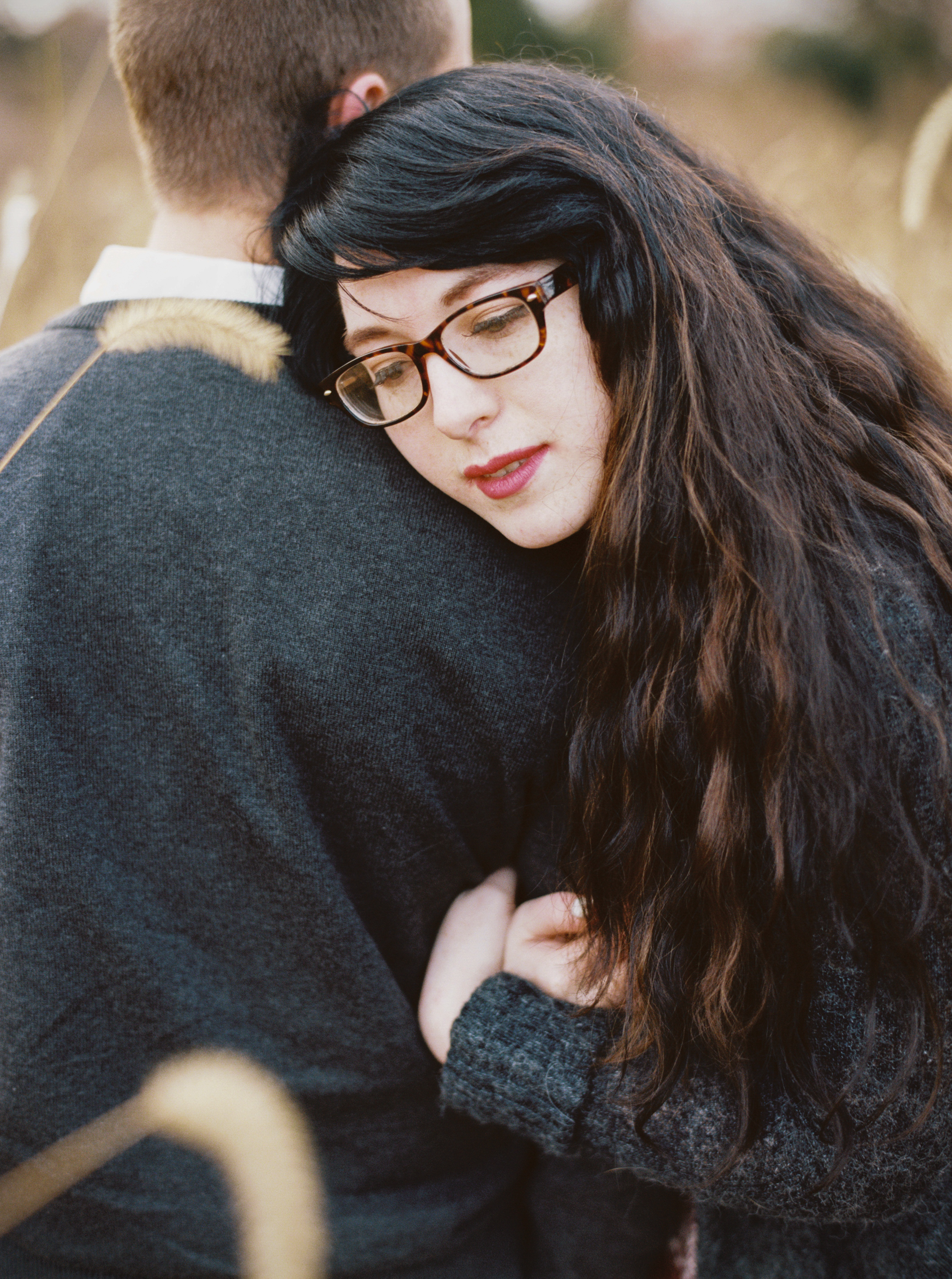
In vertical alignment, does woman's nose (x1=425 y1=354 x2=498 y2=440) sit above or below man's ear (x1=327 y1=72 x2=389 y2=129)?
below

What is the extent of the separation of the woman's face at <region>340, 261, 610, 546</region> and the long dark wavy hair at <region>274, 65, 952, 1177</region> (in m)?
0.03

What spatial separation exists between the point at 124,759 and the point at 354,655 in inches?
14.3

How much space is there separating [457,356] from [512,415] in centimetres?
11

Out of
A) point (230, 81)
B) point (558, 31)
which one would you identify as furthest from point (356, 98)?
point (558, 31)

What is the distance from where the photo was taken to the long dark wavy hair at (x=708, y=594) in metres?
0.99

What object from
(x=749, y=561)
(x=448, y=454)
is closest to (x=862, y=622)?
(x=749, y=561)

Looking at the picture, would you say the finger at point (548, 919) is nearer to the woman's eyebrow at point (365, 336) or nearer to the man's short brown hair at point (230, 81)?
the woman's eyebrow at point (365, 336)

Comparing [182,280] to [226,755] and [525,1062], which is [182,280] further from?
[525,1062]

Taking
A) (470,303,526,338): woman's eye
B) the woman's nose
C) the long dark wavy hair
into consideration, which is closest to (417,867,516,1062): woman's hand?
the long dark wavy hair

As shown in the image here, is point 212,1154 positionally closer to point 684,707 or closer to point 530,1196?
point 530,1196

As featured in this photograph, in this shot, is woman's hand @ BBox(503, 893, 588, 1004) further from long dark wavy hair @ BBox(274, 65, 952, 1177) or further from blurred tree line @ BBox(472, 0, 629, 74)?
blurred tree line @ BBox(472, 0, 629, 74)

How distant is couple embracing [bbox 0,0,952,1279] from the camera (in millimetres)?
1031

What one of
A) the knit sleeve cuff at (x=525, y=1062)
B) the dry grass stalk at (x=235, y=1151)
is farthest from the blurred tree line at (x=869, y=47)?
the dry grass stalk at (x=235, y=1151)

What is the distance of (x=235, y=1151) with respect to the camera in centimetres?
131
